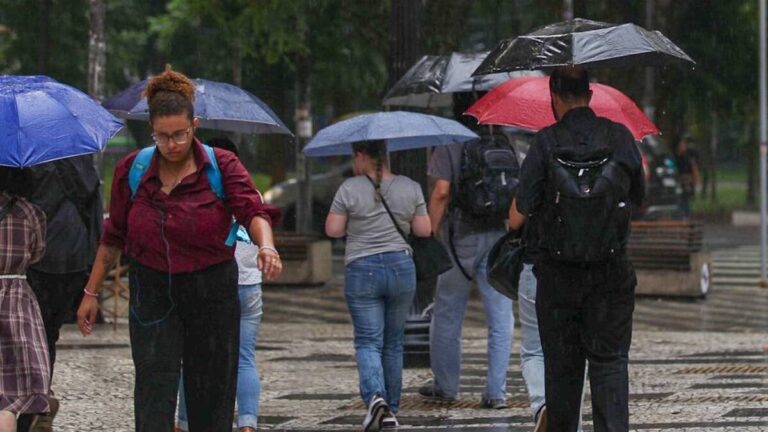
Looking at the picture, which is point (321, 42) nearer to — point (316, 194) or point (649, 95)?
point (316, 194)

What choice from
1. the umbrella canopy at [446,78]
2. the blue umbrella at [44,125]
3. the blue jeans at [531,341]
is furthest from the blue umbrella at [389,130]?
the blue umbrella at [44,125]

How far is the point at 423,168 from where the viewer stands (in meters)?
12.3

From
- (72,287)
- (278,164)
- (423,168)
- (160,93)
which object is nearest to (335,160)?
(278,164)

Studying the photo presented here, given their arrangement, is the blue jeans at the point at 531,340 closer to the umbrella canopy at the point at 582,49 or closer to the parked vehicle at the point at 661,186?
the umbrella canopy at the point at 582,49

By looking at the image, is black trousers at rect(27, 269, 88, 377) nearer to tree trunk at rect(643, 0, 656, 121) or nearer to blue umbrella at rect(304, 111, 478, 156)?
blue umbrella at rect(304, 111, 478, 156)

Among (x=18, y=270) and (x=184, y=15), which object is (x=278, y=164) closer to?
(x=184, y=15)

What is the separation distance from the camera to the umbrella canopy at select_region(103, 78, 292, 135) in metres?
8.26

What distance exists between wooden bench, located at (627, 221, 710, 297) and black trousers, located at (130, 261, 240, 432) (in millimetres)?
12882

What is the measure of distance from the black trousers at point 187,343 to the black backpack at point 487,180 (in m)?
3.35

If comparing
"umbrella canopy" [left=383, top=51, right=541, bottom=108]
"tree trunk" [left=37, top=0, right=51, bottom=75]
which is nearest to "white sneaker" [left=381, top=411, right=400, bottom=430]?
"umbrella canopy" [left=383, top=51, right=541, bottom=108]

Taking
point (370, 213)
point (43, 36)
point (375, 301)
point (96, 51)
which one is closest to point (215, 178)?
point (370, 213)

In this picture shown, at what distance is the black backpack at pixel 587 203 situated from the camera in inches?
250

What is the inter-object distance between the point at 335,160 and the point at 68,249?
20.5 m

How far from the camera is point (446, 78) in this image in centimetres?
1009
